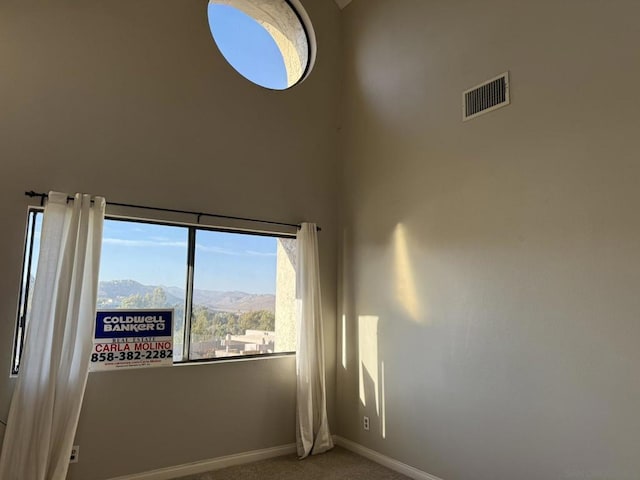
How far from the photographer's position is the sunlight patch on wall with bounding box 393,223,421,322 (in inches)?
131

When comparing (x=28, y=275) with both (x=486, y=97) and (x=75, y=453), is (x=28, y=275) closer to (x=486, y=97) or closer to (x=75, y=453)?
(x=75, y=453)

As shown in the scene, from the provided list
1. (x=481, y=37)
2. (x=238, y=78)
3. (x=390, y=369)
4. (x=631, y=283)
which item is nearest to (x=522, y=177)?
(x=631, y=283)

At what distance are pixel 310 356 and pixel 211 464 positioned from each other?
1107 mm

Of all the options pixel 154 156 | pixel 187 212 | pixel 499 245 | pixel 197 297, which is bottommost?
pixel 197 297

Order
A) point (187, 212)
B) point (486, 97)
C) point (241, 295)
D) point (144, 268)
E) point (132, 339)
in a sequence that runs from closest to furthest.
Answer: point (486, 97)
point (132, 339)
point (144, 268)
point (187, 212)
point (241, 295)

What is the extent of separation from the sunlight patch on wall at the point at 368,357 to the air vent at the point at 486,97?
5.83ft

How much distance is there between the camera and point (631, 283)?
215 cm

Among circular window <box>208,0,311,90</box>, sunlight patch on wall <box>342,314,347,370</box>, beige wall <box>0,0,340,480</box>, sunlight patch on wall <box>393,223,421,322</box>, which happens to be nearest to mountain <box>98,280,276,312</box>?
beige wall <box>0,0,340,480</box>

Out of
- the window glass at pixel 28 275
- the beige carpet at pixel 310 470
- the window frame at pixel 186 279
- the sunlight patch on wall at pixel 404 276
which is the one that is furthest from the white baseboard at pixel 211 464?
the sunlight patch on wall at pixel 404 276

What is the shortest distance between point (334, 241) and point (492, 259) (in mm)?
1674

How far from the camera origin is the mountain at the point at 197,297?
3027 millimetres

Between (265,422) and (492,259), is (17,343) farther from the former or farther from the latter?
(492,259)

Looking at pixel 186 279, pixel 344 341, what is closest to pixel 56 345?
pixel 186 279

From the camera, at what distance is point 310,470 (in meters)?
3.34
